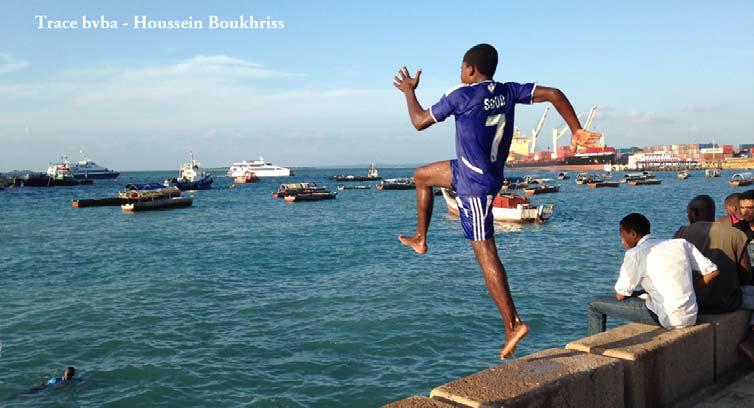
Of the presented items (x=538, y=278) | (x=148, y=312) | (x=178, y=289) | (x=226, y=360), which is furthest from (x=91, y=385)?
(x=538, y=278)

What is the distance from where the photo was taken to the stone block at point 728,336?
4543mm

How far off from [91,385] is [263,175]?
181768mm

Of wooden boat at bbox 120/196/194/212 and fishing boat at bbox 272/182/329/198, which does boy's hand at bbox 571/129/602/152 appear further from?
fishing boat at bbox 272/182/329/198

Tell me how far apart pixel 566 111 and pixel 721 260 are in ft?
8.64

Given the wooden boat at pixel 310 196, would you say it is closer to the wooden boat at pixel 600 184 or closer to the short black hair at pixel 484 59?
the wooden boat at pixel 600 184

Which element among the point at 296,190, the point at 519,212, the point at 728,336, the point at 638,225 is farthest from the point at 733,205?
the point at 296,190

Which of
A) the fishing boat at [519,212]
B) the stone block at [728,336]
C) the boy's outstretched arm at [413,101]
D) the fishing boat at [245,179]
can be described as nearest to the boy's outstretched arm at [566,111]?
the boy's outstretched arm at [413,101]

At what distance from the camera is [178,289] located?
66.8 feet

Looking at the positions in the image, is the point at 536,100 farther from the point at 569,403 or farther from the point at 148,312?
the point at 148,312

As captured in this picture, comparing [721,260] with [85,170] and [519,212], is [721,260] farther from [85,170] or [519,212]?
[85,170]

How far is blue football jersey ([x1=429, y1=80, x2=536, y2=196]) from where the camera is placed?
306 centimetres

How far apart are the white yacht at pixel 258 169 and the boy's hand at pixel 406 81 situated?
169 meters

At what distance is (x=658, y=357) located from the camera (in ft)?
12.9

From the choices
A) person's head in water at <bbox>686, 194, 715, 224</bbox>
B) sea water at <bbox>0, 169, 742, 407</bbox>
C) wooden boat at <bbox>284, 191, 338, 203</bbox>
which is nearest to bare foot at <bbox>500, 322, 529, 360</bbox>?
person's head in water at <bbox>686, 194, 715, 224</bbox>
